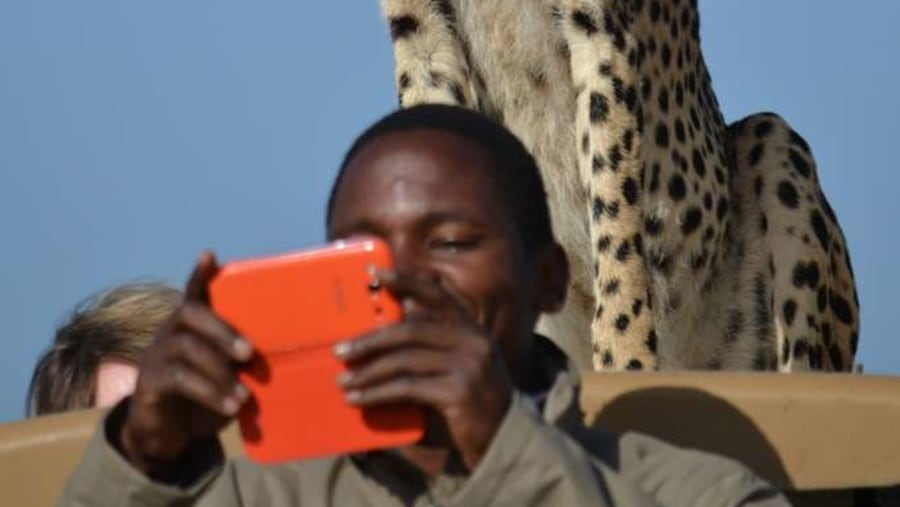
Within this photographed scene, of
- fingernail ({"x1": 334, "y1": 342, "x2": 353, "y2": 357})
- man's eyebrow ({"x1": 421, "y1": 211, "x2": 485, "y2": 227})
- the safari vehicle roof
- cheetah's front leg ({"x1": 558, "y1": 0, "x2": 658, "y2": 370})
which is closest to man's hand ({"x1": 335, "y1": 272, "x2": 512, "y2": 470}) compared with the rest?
fingernail ({"x1": 334, "y1": 342, "x2": 353, "y2": 357})

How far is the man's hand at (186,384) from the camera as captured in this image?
240cm

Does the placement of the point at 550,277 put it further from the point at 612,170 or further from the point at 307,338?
the point at 612,170

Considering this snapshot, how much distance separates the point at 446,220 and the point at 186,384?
37 centimetres

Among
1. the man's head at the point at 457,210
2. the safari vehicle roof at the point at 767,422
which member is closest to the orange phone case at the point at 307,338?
the man's head at the point at 457,210

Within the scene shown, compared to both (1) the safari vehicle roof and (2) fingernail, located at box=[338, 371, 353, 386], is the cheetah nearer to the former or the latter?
(1) the safari vehicle roof

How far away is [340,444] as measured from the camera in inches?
95.0

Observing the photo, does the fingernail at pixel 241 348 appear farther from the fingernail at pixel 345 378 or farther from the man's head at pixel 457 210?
the man's head at pixel 457 210

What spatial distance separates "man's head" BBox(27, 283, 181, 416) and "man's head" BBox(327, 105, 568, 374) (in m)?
1.34

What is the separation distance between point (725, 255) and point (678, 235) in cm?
23

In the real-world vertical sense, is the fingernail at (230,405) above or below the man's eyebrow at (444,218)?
below

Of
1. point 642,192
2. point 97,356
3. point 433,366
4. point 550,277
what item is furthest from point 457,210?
point 642,192

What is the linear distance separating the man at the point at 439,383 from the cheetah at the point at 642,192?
3295 mm

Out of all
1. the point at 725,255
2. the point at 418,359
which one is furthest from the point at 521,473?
the point at 725,255

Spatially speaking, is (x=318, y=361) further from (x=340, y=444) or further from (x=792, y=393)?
(x=792, y=393)
